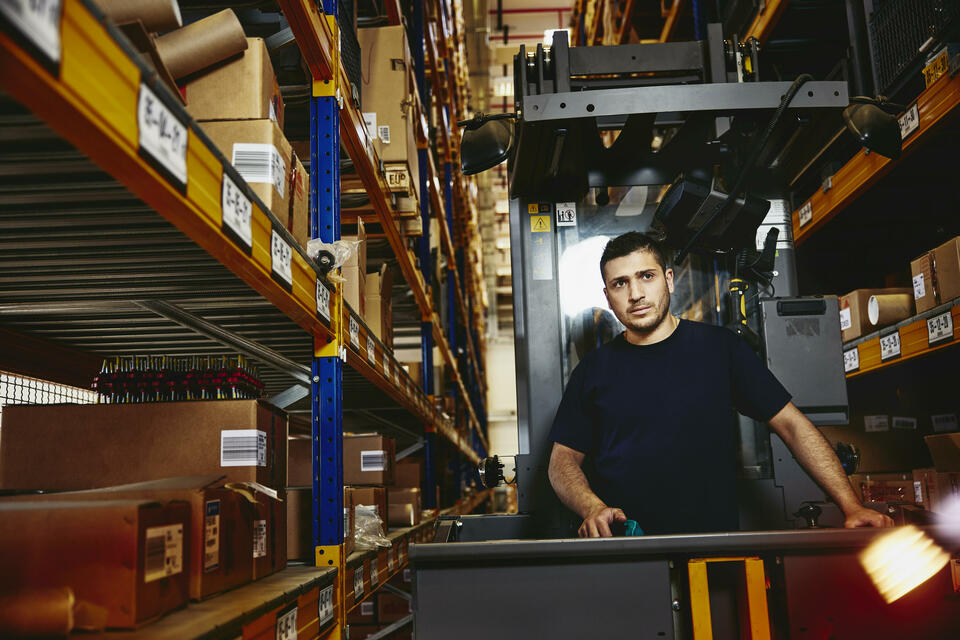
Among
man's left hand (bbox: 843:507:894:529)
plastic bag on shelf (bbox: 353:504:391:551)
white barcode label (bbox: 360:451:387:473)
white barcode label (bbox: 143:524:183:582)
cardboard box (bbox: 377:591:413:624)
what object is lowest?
cardboard box (bbox: 377:591:413:624)

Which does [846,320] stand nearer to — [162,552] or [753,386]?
[753,386]

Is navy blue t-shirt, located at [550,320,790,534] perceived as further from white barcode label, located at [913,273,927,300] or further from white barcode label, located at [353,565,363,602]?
white barcode label, located at [913,273,927,300]

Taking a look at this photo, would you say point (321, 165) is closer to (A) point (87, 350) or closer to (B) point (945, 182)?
(A) point (87, 350)

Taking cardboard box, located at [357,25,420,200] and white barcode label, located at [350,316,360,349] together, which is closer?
white barcode label, located at [350,316,360,349]

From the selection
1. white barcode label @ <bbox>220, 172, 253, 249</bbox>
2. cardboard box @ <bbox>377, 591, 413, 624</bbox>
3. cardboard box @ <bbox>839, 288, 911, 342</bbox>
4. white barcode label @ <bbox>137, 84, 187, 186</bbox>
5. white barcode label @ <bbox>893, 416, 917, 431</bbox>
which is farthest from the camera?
cardboard box @ <bbox>377, 591, 413, 624</bbox>

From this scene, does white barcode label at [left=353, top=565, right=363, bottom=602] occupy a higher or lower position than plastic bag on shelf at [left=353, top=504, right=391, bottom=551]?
lower

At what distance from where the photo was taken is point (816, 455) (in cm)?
231

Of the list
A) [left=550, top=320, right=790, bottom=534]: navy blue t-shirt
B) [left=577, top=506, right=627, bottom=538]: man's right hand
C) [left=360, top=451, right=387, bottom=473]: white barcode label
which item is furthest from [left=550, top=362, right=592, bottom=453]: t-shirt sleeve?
[left=360, top=451, right=387, bottom=473]: white barcode label

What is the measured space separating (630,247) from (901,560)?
4.69 ft

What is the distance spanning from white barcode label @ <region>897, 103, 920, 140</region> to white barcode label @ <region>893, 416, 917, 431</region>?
201 cm

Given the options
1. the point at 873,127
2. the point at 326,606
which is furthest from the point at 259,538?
the point at 873,127

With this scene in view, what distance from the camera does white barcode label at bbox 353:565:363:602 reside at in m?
2.55

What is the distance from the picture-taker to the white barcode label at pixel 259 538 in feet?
6.23

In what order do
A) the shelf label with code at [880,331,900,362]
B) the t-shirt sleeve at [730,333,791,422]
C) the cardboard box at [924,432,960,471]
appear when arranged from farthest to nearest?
the shelf label with code at [880,331,900,362] < the cardboard box at [924,432,960,471] < the t-shirt sleeve at [730,333,791,422]
